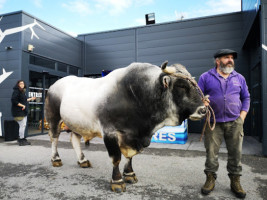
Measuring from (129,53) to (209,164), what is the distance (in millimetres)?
7014

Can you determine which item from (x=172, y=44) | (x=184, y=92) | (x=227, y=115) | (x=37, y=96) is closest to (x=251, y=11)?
(x=172, y=44)

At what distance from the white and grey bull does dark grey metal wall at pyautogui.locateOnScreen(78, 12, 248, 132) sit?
19.1ft

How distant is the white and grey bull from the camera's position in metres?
2.28

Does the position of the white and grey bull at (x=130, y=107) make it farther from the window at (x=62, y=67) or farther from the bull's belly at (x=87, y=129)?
the window at (x=62, y=67)

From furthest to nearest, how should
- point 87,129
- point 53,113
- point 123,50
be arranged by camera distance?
1. point 123,50
2. point 53,113
3. point 87,129

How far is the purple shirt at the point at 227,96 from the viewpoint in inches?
103

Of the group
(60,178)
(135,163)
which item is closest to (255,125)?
(135,163)

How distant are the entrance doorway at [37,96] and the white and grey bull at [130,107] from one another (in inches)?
208

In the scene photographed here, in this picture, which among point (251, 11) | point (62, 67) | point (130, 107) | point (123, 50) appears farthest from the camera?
point (123, 50)

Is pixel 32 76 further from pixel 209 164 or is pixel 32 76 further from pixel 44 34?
pixel 209 164

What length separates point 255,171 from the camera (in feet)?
11.5

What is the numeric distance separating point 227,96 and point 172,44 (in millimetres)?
6215

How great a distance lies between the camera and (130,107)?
255cm

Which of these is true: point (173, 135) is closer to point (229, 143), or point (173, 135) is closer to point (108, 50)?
point (229, 143)
